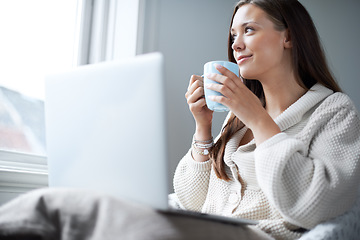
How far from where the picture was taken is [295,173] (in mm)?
853

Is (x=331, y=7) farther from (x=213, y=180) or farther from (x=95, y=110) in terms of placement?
(x=95, y=110)

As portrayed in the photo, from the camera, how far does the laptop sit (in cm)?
59

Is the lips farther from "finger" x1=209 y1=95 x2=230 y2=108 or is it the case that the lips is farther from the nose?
"finger" x1=209 y1=95 x2=230 y2=108

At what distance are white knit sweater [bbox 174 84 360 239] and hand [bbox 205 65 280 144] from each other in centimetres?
5

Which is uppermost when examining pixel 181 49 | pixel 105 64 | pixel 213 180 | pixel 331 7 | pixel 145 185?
pixel 331 7

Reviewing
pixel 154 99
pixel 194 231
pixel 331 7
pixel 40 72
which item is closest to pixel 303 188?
pixel 194 231

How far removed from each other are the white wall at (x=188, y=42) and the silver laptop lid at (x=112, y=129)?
Result: 113 centimetres

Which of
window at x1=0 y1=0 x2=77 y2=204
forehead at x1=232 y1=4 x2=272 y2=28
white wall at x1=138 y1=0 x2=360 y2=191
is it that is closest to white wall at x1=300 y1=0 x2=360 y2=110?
white wall at x1=138 y1=0 x2=360 y2=191

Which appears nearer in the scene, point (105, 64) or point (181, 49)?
point (105, 64)

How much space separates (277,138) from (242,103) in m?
0.15

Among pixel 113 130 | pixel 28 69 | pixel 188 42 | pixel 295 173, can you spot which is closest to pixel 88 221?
pixel 113 130

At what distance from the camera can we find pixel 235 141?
4.01 feet

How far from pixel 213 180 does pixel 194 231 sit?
64cm

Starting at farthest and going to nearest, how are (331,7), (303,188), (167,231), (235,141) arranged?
(331,7) < (235,141) < (303,188) < (167,231)
